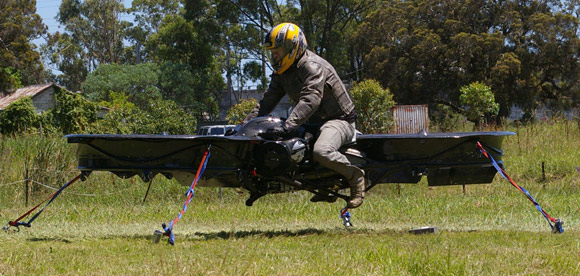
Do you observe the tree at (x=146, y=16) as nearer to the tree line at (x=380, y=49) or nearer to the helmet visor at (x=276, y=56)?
the tree line at (x=380, y=49)

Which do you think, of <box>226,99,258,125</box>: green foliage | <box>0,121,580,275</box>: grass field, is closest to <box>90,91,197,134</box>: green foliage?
<box>226,99,258,125</box>: green foliage

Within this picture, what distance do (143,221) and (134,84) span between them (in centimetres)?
4228

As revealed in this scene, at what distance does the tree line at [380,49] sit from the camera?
39.1 meters

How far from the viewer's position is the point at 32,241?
7305mm

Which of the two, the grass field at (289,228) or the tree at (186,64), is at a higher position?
the tree at (186,64)

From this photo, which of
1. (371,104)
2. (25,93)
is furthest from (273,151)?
(25,93)

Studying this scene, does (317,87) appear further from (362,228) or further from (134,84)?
(134,84)

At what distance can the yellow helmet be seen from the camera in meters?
7.75

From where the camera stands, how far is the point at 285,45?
7.75m

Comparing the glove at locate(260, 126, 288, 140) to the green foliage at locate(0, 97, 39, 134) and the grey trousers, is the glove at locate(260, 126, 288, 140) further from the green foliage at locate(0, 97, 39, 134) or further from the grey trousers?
the green foliage at locate(0, 97, 39, 134)

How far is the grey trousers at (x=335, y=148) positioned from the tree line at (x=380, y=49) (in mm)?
30271

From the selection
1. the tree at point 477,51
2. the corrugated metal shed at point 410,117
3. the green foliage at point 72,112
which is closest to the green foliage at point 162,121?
the green foliage at point 72,112

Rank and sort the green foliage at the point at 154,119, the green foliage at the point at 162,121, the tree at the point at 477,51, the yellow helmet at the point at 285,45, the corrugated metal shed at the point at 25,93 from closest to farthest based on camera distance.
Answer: the yellow helmet at the point at 285,45, the green foliage at the point at 154,119, the green foliage at the point at 162,121, the tree at the point at 477,51, the corrugated metal shed at the point at 25,93

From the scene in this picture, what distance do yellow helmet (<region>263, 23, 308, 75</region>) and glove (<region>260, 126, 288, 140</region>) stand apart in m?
0.84
